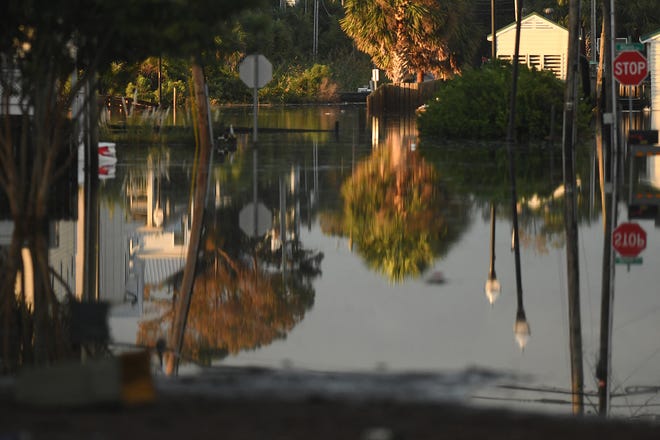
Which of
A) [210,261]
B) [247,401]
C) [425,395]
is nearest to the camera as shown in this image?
[247,401]

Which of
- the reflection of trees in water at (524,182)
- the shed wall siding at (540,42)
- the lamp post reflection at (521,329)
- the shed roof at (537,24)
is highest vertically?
the shed roof at (537,24)

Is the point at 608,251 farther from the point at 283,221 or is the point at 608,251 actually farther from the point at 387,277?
the point at 283,221

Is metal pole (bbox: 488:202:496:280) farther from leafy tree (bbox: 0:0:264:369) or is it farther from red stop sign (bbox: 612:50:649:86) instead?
red stop sign (bbox: 612:50:649:86)

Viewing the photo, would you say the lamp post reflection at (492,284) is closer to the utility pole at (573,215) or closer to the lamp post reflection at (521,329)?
the utility pole at (573,215)

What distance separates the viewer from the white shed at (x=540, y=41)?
8412 centimetres

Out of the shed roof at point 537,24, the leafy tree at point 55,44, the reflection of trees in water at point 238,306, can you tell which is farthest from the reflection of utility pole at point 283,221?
the shed roof at point 537,24

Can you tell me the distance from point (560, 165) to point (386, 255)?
15.7 metres

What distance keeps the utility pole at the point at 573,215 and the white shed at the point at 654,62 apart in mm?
37900

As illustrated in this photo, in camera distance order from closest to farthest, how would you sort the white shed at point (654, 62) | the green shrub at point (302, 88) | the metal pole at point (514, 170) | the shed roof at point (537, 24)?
the metal pole at point (514, 170)
the white shed at point (654, 62)
the shed roof at point (537, 24)
the green shrub at point (302, 88)

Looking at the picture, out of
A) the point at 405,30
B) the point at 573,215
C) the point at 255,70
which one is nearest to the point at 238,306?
the point at 573,215

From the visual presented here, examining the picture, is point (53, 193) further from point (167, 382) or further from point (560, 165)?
point (167, 382)

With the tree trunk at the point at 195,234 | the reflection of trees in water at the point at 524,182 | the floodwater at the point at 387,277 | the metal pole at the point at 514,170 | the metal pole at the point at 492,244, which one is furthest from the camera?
the reflection of trees in water at the point at 524,182

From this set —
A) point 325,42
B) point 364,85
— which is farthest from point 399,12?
point 325,42

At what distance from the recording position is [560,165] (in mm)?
32656
